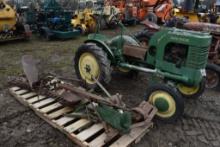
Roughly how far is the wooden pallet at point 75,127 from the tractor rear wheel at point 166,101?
1.05 feet

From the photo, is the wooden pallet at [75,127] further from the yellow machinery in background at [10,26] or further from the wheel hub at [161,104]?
the yellow machinery in background at [10,26]

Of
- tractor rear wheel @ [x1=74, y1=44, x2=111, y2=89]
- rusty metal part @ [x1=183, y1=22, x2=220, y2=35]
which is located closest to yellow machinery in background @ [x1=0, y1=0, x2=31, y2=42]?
tractor rear wheel @ [x1=74, y1=44, x2=111, y2=89]

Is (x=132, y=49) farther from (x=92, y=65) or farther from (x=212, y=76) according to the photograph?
(x=212, y=76)

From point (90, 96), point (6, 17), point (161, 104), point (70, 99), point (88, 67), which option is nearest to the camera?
point (90, 96)

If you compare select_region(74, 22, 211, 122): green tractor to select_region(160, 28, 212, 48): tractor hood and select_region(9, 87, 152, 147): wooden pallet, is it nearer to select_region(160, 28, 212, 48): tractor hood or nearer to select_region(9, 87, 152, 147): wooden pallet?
select_region(160, 28, 212, 48): tractor hood

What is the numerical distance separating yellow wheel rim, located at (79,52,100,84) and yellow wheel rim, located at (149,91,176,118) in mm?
1203

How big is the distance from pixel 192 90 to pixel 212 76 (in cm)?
99

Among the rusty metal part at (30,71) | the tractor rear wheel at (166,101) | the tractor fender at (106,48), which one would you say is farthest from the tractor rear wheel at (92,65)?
the tractor rear wheel at (166,101)

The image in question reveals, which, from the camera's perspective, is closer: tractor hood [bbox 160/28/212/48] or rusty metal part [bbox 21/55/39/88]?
tractor hood [bbox 160/28/212/48]

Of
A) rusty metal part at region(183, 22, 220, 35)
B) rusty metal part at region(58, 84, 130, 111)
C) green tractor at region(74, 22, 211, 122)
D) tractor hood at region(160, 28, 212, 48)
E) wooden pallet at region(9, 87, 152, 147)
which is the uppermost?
tractor hood at region(160, 28, 212, 48)

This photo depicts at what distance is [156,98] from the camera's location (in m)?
3.62

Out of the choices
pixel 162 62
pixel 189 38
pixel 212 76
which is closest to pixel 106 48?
pixel 162 62

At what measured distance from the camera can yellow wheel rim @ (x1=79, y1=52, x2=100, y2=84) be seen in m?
4.50

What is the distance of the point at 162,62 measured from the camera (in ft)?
13.2
